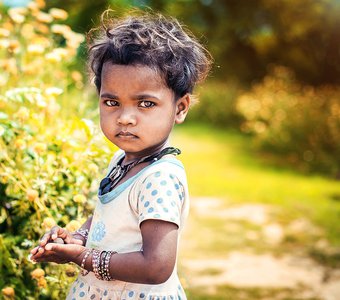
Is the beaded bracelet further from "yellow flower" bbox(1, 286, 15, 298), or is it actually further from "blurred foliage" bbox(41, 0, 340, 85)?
"blurred foliage" bbox(41, 0, 340, 85)

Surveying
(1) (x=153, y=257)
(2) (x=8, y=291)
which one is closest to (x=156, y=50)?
(1) (x=153, y=257)

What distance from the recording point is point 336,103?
36.1 ft

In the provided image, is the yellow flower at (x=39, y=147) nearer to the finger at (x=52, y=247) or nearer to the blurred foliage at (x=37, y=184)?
the blurred foliage at (x=37, y=184)

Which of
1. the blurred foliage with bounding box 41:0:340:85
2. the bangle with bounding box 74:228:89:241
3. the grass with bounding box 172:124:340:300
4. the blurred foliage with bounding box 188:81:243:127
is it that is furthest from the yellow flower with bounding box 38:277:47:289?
the blurred foliage with bounding box 188:81:243:127

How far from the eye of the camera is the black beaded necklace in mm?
2104

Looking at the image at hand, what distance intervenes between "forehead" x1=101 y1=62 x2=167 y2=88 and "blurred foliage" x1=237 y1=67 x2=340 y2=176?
7408mm

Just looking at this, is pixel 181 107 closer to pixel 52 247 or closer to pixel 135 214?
pixel 135 214

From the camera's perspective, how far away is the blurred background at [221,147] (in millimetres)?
3018

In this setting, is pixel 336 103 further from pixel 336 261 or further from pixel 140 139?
pixel 140 139

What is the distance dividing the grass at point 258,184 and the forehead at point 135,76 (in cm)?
408

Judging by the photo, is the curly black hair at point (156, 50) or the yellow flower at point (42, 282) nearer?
the curly black hair at point (156, 50)

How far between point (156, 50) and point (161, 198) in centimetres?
46

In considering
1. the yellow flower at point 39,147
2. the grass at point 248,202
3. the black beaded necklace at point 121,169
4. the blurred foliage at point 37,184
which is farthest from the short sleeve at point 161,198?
the grass at point 248,202

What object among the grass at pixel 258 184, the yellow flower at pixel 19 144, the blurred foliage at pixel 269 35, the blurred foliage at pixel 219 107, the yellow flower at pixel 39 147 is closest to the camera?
the yellow flower at pixel 39 147
